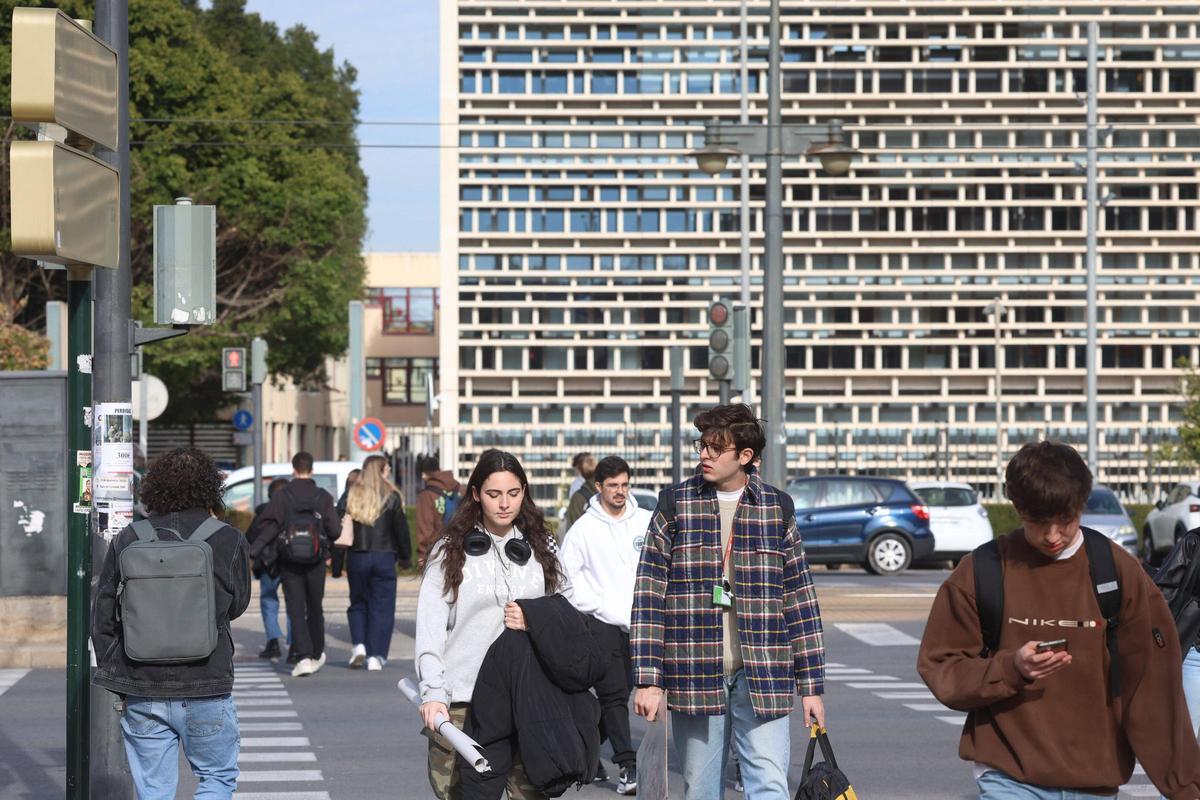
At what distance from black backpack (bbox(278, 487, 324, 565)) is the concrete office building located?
39.4 m

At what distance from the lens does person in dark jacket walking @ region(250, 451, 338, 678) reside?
15578 millimetres

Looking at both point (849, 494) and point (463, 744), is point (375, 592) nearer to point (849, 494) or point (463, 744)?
point (463, 744)

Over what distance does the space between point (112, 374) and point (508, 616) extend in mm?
2954

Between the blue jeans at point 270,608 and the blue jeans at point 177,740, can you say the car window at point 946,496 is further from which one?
the blue jeans at point 177,740

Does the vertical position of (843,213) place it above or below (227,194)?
above

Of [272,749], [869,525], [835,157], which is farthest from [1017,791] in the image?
[869,525]

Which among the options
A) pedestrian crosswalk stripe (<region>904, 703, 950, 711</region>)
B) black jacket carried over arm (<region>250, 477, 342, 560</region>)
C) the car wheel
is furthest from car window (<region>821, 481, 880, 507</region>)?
pedestrian crosswalk stripe (<region>904, 703, 950, 711</region>)

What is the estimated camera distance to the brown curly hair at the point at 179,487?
6.95 meters

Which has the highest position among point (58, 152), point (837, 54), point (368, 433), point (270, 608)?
point (837, 54)

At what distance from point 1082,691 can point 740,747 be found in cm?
A: 218

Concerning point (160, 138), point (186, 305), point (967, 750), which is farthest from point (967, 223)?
point (967, 750)

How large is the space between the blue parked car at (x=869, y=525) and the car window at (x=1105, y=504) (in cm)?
302

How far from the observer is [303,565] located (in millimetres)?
15570

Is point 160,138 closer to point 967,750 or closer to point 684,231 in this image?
point 684,231
